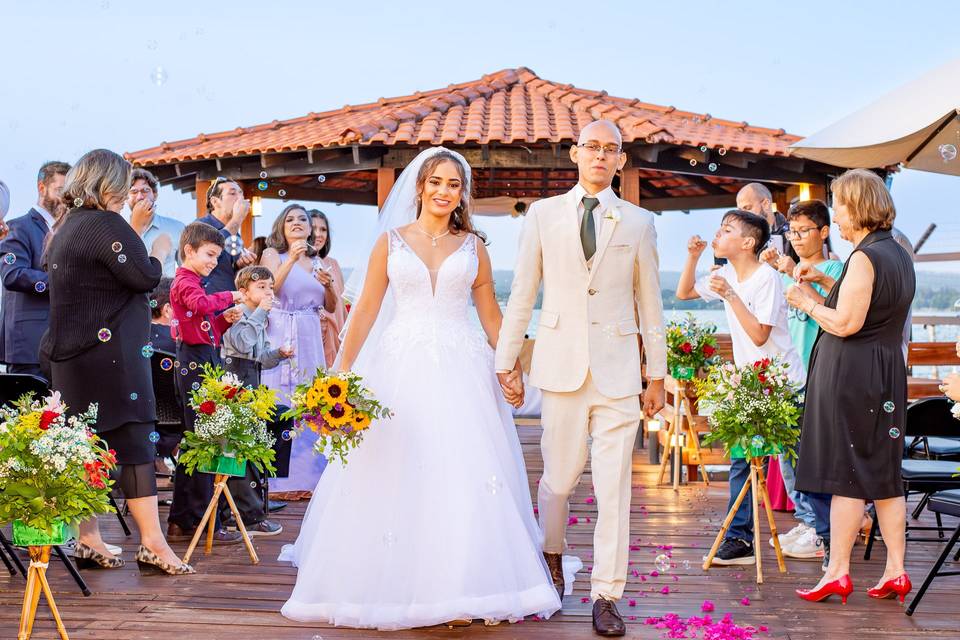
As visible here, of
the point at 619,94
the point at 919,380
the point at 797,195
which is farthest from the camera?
the point at 619,94

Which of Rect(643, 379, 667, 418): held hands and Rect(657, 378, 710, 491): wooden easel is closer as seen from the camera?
Rect(643, 379, 667, 418): held hands

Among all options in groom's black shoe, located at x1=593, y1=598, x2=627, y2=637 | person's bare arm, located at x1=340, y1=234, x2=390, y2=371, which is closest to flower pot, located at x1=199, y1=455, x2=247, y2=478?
person's bare arm, located at x1=340, y1=234, x2=390, y2=371

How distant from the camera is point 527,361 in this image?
171 inches

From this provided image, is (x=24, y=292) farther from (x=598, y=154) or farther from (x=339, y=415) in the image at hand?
(x=598, y=154)

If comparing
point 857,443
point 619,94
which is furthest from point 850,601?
point 619,94

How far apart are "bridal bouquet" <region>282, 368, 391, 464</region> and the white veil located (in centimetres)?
39

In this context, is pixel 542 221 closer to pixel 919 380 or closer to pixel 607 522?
pixel 607 522

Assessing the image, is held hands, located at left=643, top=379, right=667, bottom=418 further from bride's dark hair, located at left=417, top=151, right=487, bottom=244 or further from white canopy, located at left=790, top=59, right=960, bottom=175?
white canopy, located at left=790, top=59, right=960, bottom=175

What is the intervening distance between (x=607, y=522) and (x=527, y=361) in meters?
0.91

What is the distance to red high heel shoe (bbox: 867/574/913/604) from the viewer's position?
4.17 metres

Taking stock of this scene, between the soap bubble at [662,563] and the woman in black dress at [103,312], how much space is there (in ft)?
8.04

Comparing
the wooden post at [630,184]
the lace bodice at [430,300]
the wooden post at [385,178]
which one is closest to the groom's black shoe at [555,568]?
the lace bodice at [430,300]

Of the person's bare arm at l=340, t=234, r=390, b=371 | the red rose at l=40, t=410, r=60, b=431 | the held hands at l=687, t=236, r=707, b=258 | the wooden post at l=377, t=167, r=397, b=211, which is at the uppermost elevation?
the wooden post at l=377, t=167, r=397, b=211

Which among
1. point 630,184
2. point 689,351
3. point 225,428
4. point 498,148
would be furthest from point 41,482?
point 630,184
